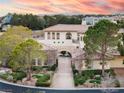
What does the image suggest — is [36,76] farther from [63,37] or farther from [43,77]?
[63,37]

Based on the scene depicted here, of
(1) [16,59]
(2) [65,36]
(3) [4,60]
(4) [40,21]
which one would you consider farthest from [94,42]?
(4) [40,21]

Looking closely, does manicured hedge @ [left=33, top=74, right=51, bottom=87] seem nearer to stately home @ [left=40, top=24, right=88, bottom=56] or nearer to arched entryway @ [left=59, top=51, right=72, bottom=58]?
arched entryway @ [left=59, top=51, right=72, bottom=58]

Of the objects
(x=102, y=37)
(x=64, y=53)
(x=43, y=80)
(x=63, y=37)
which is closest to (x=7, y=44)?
(x=43, y=80)

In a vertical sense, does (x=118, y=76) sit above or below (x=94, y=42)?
below

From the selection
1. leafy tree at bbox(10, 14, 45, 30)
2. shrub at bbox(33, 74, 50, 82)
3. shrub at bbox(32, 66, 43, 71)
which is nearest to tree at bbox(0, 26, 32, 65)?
shrub at bbox(32, 66, 43, 71)

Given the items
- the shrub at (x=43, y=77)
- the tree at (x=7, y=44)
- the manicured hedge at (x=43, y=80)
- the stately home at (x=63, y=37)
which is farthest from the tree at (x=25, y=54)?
the stately home at (x=63, y=37)

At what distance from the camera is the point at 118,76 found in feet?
160

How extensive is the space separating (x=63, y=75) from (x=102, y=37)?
577 centimetres

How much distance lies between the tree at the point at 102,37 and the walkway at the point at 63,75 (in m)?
3.83

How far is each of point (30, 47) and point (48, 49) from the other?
947 cm

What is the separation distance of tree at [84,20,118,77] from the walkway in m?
3.83

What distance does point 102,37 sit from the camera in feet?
164

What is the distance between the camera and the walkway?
1813 inches

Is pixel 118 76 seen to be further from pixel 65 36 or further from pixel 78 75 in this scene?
pixel 65 36
